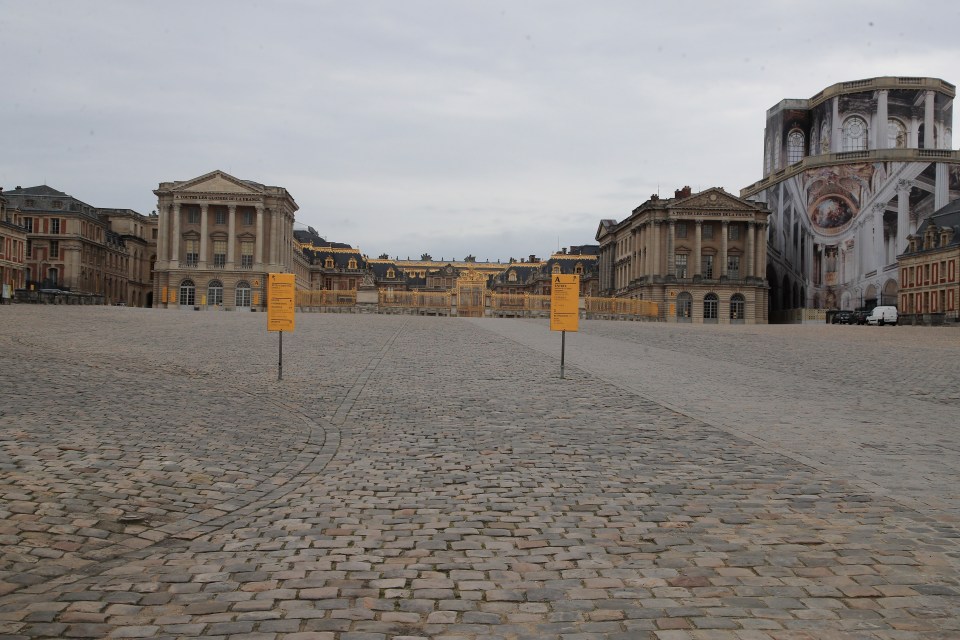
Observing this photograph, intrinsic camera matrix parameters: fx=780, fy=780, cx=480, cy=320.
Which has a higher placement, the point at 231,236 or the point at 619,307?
the point at 231,236

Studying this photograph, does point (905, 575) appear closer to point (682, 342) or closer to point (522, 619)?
point (522, 619)

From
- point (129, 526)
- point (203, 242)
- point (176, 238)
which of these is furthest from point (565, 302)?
point (176, 238)

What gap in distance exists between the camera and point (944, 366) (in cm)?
1923

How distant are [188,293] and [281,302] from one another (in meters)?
73.9

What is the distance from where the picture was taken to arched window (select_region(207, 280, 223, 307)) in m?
84.1

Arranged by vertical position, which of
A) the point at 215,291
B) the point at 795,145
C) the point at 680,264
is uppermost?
the point at 795,145

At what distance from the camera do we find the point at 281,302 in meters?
16.0

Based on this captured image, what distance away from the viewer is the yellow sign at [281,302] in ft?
51.8

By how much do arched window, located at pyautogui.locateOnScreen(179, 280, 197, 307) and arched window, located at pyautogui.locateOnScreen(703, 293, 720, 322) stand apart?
55.7 m

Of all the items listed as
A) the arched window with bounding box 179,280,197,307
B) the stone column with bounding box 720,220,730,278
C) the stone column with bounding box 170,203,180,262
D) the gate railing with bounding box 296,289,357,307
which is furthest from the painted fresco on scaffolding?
the stone column with bounding box 170,203,180,262

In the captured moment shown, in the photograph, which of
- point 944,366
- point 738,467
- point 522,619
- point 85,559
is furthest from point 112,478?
point 944,366

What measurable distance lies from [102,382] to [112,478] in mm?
6439

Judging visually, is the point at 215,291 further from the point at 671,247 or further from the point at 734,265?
the point at 734,265

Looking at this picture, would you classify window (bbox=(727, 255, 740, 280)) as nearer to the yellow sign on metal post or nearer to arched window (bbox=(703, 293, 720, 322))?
arched window (bbox=(703, 293, 720, 322))
